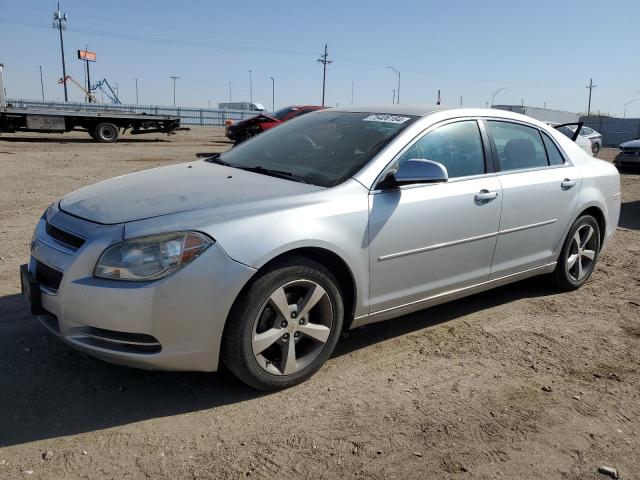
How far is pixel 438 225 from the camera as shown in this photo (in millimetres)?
3699

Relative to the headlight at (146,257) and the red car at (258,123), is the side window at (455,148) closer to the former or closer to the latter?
the headlight at (146,257)

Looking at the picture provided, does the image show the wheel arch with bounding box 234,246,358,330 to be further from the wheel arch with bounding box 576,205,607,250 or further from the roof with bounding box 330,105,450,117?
the wheel arch with bounding box 576,205,607,250

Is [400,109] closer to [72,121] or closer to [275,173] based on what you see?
[275,173]

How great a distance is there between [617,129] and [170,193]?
146 ft

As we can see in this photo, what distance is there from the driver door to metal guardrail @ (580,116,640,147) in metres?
41.1

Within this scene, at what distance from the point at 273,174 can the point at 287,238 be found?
0.83 metres

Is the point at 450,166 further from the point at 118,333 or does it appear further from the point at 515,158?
the point at 118,333

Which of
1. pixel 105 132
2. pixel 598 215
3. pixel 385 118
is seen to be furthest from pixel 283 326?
pixel 105 132

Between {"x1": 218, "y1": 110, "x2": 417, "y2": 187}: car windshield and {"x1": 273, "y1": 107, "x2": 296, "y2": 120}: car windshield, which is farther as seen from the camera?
{"x1": 273, "y1": 107, "x2": 296, "y2": 120}: car windshield

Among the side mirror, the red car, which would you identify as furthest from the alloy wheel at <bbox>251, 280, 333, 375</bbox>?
the red car

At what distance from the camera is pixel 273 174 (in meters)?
3.71

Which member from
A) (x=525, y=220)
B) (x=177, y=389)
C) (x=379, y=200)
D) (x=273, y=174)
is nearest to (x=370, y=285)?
(x=379, y=200)

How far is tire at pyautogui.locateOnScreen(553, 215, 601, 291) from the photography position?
4.90m

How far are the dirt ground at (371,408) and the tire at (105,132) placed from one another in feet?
58.5
